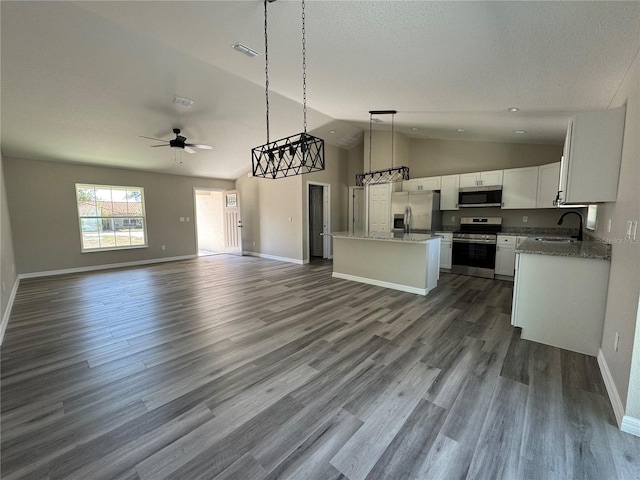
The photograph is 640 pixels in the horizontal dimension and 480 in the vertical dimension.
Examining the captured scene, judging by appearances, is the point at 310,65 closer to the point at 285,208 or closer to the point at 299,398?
the point at 299,398

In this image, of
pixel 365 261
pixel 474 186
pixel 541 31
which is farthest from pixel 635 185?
pixel 474 186

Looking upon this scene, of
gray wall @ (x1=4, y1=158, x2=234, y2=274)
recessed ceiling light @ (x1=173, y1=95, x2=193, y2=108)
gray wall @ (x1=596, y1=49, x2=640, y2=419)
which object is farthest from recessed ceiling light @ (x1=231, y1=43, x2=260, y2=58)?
gray wall @ (x1=4, y1=158, x2=234, y2=274)

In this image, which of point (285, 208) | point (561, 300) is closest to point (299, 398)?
point (561, 300)

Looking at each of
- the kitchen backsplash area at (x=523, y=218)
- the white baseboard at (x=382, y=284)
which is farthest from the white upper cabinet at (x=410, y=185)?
the white baseboard at (x=382, y=284)

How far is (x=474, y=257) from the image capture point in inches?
211

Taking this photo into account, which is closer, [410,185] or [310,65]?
[310,65]

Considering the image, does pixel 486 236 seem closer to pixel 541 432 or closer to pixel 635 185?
pixel 635 185

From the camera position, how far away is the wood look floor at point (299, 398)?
55.2 inches

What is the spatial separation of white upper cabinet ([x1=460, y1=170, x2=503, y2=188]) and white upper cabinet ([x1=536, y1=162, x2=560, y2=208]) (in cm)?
62

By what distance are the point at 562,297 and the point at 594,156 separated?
1.29m

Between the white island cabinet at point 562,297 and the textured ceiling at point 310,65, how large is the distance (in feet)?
5.27

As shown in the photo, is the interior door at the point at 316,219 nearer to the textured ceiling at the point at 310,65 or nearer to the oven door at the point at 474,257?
the textured ceiling at the point at 310,65

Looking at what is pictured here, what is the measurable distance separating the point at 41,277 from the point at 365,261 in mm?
6653

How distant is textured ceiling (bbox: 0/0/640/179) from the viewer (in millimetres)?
1935
